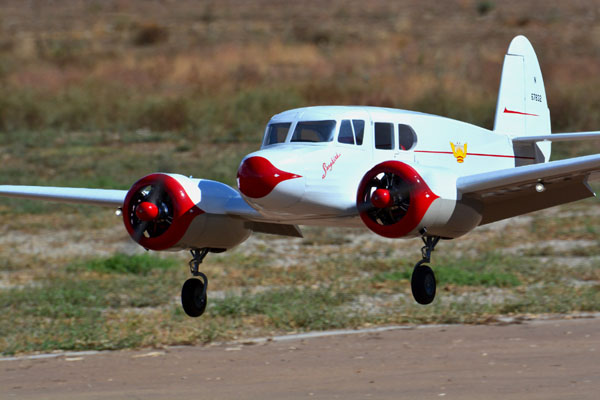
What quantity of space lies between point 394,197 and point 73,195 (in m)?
7.19

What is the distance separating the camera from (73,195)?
842 inches

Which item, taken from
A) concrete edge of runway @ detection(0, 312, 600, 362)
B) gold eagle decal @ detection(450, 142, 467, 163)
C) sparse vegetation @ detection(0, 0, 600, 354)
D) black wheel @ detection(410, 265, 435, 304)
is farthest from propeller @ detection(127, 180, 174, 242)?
sparse vegetation @ detection(0, 0, 600, 354)

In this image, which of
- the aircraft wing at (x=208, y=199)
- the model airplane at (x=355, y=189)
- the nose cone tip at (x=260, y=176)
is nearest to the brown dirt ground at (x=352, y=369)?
the aircraft wing at (x=208, y=199)

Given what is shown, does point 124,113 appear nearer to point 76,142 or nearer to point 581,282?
point 76,142

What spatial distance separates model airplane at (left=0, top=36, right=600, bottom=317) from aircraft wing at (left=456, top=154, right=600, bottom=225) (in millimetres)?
23

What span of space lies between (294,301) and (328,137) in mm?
19984

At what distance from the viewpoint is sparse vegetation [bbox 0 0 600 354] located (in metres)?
37.0

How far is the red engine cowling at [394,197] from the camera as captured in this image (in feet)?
58.7

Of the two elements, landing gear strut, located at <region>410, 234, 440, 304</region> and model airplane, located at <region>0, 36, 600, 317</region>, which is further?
landing gear strut, located at <region>410, 234, 440, 304</region>

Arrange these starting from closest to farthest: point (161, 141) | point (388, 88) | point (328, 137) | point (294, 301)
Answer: point (328, 137) → point (294, 301) → point (388, 88) → point (161, 141)

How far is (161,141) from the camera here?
2584 inches

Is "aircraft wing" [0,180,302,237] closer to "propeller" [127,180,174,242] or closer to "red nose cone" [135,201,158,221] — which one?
"propeller" [127,180,174,242]

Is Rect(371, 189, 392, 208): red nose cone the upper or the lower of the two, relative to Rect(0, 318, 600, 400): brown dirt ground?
upper

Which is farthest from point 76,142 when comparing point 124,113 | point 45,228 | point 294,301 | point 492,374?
point 492,374
